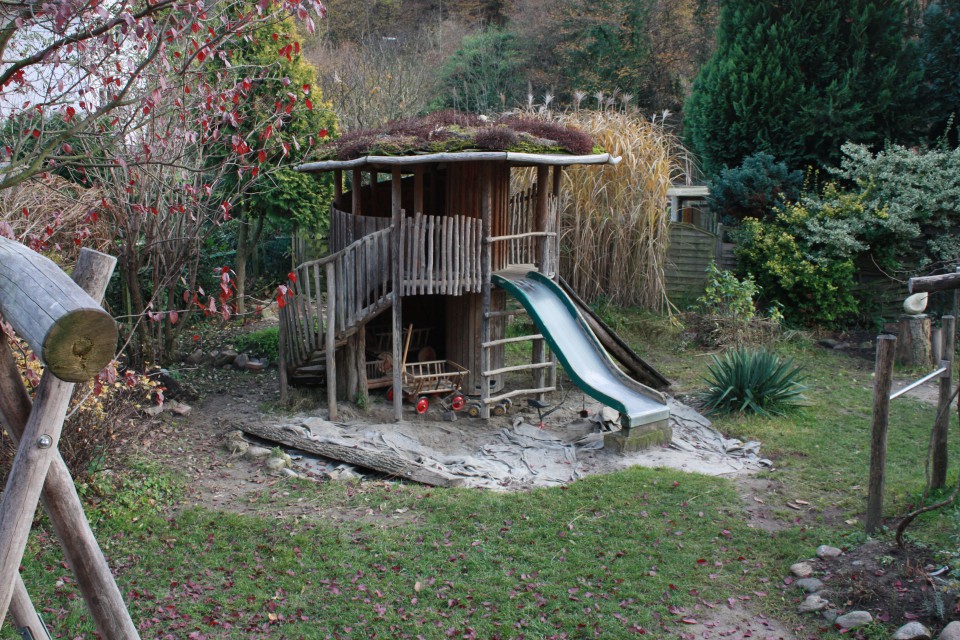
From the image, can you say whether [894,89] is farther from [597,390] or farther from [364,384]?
[364,384]

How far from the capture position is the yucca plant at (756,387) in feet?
30.6

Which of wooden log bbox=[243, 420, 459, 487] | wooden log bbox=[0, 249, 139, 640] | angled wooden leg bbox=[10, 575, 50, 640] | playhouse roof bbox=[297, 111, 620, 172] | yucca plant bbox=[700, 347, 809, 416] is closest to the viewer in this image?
wooden log bbox=[0, 249, 139, 640]

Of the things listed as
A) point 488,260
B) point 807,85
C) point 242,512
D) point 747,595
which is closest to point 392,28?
point 807,85

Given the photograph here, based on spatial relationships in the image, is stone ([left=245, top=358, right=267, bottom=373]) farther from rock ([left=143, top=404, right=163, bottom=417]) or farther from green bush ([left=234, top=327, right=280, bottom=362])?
rock ([left=143, top=404, right=163, bottom=417])

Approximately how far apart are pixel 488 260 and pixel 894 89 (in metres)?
9.02

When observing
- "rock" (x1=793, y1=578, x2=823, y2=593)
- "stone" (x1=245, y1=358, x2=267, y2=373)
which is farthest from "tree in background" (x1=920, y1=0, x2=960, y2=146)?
"stone" (x1=245, y1=358, x2=267, y2=373)

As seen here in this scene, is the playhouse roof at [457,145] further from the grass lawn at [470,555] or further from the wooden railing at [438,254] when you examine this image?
the grass lawn at [470,555]

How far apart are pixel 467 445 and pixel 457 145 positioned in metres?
3.26

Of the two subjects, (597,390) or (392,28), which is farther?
(392,28)

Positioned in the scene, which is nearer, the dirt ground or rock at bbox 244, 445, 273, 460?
the dirt ground

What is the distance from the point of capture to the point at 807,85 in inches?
Answer: 569

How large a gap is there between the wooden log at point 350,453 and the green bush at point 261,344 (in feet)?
10.00

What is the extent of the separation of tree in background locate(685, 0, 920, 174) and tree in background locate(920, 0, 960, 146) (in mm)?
308

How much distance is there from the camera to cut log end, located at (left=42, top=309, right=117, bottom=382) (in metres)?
2.00
